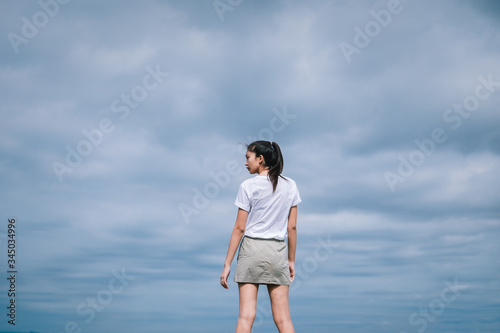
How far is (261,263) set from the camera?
6.43 m

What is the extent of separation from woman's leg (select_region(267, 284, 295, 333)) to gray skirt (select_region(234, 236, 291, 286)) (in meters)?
0.10

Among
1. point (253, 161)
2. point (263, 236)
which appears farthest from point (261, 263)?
point (253, 161)

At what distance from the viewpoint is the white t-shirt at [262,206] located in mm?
6531

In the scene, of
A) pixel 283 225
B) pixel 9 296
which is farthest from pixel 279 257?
pixel 9 296

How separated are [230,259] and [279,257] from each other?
1.89 feet

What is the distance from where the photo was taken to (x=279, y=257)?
21.5 ft

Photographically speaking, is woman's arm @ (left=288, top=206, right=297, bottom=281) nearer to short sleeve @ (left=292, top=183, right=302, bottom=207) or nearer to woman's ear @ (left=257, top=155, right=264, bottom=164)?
short sleeve @ (left=292, top=183, right=302, bottom=207)

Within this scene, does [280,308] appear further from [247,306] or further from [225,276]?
[225,276]

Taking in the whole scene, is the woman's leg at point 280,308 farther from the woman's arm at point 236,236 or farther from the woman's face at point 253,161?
the woman's face at point 253,161

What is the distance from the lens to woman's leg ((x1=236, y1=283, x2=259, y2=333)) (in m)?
6.31

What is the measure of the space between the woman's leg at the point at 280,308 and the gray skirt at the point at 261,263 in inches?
4.0

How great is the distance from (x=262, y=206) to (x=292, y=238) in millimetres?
597

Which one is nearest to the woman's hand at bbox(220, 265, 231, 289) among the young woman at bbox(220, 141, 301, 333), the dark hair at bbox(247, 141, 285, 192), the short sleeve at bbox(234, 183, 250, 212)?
the young woman at bbox(220, 141, 301, 333)

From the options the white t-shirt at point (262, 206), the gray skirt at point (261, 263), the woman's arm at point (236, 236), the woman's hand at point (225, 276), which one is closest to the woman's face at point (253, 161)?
the white t-shirt at point (262, 206)
